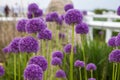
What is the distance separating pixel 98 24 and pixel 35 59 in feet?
17.1

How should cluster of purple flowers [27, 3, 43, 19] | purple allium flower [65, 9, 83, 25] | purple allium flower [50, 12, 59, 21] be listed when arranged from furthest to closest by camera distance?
purple allium flower [50, 12, 59, 21] < cluster of purple flowers [27, 3, 43, 19] < purple allium flower [65, 9, 83, 25]

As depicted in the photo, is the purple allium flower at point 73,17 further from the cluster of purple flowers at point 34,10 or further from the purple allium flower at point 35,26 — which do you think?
the cluster of purple flowers at point 34,10

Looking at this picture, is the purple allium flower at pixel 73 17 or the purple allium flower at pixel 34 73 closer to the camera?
the purple allium flower at pixel 34 73

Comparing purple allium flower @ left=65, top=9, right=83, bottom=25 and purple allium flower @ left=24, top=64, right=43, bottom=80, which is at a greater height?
purple allium flower @ left=65, top=9, right=83, bottom=25

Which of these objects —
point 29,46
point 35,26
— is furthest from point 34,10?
point 29,46

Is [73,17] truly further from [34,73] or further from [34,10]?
[34,10]

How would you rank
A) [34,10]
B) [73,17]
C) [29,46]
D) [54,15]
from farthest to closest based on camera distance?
[54,15] < [34,10] < [73,17] < [29,46]

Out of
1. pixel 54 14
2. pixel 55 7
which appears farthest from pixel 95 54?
pixel 55 7

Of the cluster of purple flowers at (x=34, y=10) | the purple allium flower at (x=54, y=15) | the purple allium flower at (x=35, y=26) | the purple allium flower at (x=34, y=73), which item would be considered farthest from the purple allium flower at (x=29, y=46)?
the purple allium flower at (x=54, y=15)

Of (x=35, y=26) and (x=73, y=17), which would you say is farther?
(x=73, y=17)

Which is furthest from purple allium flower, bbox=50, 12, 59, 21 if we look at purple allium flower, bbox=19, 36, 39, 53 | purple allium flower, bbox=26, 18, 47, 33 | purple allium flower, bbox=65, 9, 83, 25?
purple allium flower, bbox=19, 36, 39, 53

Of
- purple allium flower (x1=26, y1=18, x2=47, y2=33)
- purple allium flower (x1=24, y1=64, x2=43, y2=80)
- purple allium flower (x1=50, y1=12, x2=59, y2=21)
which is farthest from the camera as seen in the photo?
purple allium flower (x1=50, y1=12, x2=59, y2=21)

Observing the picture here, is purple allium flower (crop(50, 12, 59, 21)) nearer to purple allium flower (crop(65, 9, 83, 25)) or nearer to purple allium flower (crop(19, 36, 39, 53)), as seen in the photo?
purple allium flower (crop(65, 9, 83, 25))

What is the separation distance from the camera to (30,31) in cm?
225
